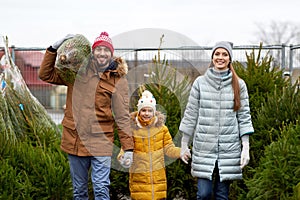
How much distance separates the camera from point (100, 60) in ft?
15.7

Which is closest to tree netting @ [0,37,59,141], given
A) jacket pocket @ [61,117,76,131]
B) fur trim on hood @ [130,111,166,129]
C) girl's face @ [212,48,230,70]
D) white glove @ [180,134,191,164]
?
Answer: jacket pocket @ [61,117,76,131]

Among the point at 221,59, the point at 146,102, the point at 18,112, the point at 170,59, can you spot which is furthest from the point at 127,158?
the point at 170,59

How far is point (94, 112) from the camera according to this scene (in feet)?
15.5

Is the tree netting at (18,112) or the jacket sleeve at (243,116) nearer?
the jacket sleeve at (243,116)

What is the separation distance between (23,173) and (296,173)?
7.92ft

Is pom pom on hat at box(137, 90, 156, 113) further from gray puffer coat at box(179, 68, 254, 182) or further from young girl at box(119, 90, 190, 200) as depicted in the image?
gray puffer coat at box(179, 68, 254, 182)

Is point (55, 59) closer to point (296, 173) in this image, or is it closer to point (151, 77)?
point (151, 77)

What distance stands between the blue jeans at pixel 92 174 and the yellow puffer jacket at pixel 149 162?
48cm

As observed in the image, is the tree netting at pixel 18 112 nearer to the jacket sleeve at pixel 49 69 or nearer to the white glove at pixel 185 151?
the jacket sleeve at pixel 49 69

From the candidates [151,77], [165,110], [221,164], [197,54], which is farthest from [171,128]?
[197,54]

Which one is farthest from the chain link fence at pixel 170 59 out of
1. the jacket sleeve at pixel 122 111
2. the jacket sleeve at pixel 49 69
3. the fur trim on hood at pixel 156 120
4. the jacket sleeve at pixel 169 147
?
the jacket sleeve at pixel 49 69

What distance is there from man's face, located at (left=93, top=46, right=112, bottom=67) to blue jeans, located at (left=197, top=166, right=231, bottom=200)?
52.3 inches

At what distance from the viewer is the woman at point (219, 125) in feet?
15.7

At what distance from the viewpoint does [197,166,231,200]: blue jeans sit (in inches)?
191
